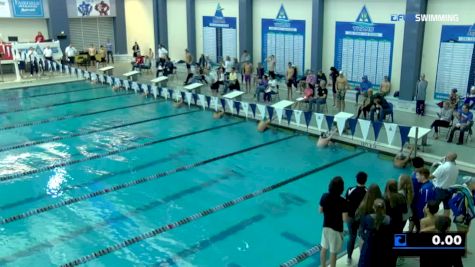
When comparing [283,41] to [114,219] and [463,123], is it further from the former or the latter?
[114,219]

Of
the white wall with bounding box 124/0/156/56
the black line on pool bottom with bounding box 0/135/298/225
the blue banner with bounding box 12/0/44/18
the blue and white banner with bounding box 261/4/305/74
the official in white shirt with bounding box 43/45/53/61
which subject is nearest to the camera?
the black line on pool bottom with bounding box 0/135/298/225

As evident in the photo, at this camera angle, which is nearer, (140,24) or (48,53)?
(48,53)

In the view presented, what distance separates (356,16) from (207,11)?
7.82 m

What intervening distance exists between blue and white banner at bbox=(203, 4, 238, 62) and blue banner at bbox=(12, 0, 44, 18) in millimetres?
8306

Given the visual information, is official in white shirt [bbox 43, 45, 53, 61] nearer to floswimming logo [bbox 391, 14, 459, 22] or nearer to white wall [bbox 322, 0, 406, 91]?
white wall [bbox 322, 0, 406, 91]

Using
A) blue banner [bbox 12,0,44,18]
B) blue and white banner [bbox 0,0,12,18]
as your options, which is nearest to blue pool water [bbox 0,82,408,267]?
blue and white banner [bbox 0,0,12,18]

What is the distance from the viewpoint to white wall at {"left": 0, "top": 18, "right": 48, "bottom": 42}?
2142cm

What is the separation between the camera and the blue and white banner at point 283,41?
16.1 metres

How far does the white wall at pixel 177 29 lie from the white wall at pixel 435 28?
1197 centimetres

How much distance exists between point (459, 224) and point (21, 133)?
10.3 meters

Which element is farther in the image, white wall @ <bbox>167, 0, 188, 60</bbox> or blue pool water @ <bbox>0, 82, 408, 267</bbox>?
white wall @ <bbox>167, 0, 188, 60</bbox>

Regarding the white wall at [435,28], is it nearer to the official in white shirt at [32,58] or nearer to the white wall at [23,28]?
the official in white shirt at [32,58]

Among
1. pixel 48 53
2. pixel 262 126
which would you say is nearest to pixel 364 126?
pixel 262 126

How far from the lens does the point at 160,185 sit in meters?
8.20
